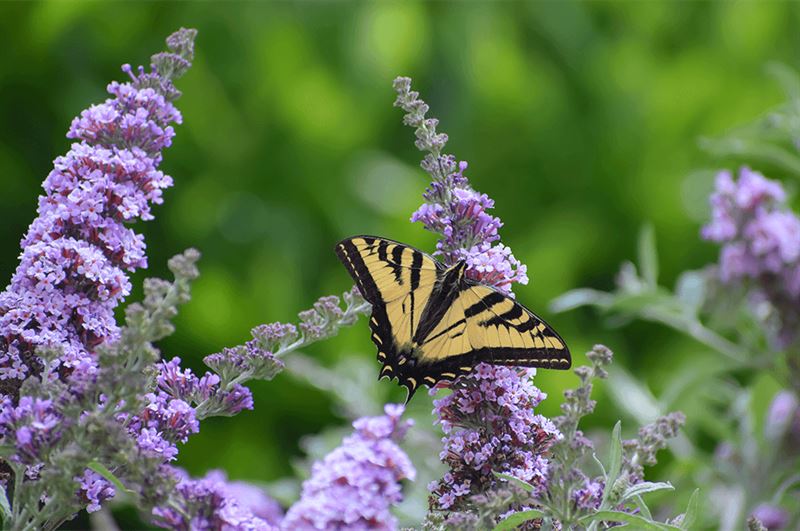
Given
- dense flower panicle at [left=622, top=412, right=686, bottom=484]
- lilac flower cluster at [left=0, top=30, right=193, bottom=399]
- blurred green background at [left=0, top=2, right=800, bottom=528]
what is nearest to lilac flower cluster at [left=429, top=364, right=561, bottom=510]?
dense flower panicle at [left=622, top=412, right=686, bottom=484]

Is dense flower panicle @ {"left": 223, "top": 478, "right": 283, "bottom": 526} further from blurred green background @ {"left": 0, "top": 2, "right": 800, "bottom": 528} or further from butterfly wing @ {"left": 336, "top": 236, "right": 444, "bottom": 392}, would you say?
blurred green background @ {"left": 0, "top": 2, "right": 800, "bottom": 528}

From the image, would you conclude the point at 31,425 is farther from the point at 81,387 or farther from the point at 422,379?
the point at 422,379

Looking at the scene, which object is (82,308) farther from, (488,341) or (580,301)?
(580,301)

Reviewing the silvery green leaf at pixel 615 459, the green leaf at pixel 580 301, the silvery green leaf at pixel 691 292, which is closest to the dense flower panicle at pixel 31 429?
the silvery green leaf at pixel 615 459

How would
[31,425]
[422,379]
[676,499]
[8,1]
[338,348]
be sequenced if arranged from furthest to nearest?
[8,1]
[338,348]
[676,499]
[422,379]
[31,425]

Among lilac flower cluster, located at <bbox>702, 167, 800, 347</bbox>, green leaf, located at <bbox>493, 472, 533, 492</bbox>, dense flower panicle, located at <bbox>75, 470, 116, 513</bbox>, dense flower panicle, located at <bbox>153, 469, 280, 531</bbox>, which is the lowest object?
dense flower panicle, located at <bbox>153, 469, 280, 531</bbox>

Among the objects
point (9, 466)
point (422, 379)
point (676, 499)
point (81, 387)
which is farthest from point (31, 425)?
point (676, 499)
